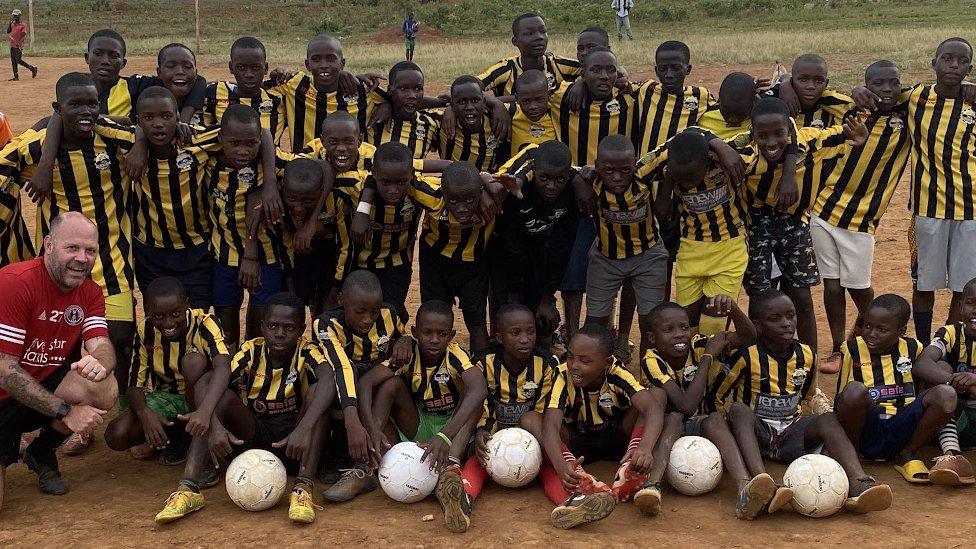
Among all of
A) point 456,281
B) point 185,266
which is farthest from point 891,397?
point 185,266

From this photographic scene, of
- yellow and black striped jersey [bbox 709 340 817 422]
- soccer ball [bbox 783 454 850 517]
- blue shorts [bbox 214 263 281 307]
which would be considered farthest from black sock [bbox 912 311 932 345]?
blue shorts [bbox 214 263 281 307]

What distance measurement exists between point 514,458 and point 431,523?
Result: 1.84 feet

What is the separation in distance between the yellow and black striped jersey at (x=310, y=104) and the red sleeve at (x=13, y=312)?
9.17 feet

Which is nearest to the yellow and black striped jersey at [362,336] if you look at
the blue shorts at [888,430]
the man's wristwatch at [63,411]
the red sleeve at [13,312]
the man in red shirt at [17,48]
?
the man's wristwatch at [63,411]

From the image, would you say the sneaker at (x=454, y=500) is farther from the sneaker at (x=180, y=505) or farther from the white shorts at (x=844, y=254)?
the white shorts at (x=844, y=254)

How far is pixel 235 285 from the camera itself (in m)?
7.00

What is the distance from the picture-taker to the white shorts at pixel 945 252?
7293mm

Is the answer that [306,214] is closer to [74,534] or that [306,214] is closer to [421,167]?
[421,167]

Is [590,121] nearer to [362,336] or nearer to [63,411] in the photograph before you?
[362,336]

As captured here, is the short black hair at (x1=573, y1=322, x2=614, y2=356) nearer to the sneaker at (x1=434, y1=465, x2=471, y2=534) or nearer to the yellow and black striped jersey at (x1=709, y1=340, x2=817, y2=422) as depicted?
the yellow and black striped jersey at (x1=709, y1=340, x2=817, y2=422)

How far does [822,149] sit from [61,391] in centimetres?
480

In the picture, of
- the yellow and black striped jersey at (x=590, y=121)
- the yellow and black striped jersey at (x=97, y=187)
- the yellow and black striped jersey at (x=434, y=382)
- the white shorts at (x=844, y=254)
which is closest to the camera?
the yellow and black striped jersey at (x=434, y=382)

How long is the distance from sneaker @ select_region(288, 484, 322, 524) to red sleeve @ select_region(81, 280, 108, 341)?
1.32m

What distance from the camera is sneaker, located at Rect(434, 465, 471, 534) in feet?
17.2
